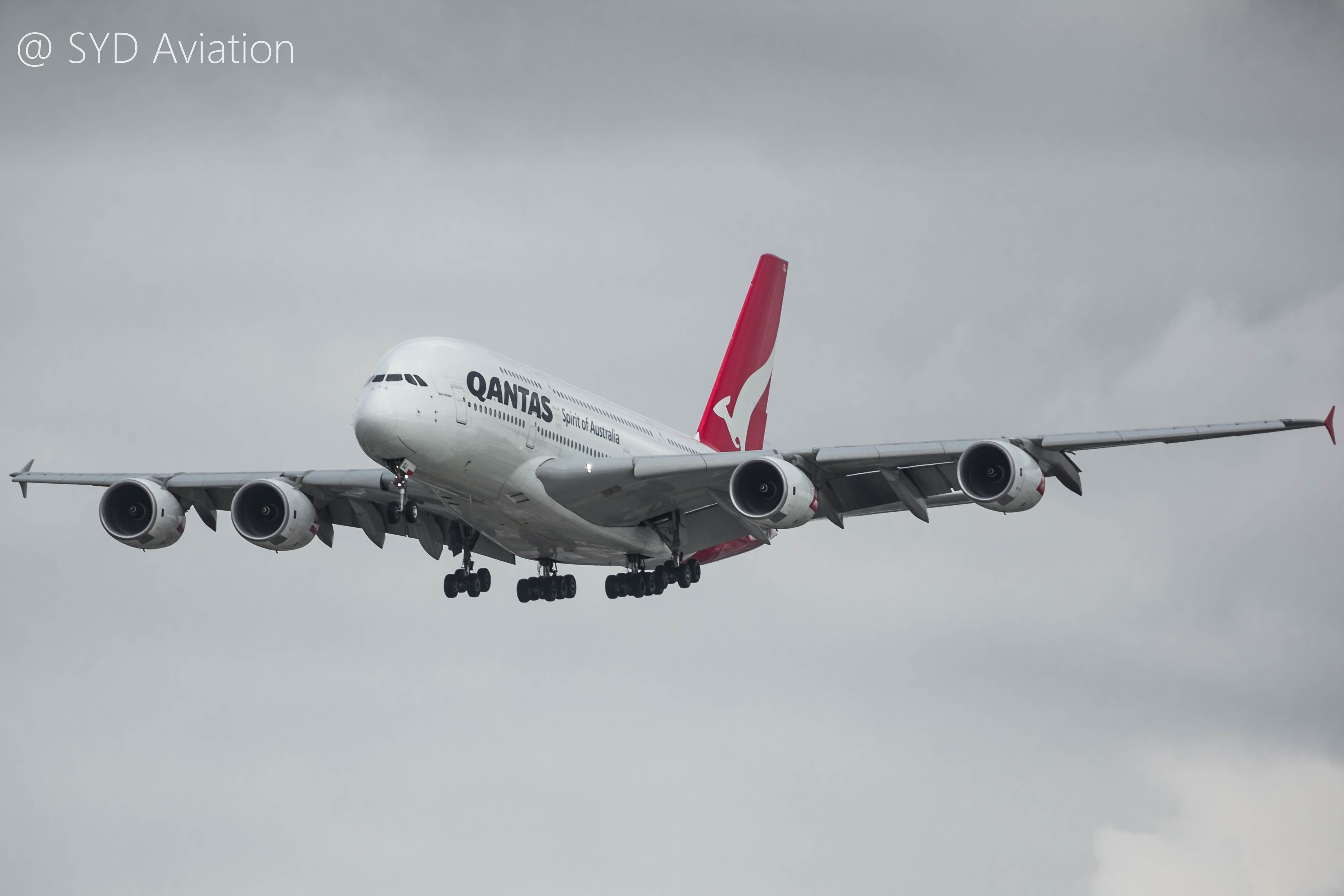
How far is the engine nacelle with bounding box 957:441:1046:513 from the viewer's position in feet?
118

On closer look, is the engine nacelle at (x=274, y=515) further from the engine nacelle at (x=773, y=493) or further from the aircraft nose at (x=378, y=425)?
the engine nacelle at (x=773, y=493)

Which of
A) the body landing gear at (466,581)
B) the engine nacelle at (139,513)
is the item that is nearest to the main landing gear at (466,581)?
the body landing gear at (466,581)

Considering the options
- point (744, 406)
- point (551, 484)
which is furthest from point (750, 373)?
point (551, 484)

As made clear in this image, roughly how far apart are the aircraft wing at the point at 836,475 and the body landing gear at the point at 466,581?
4.72m

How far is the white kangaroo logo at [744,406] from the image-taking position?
2126 inches

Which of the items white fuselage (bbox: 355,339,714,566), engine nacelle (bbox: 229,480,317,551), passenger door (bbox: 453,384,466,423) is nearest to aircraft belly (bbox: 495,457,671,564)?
white fuselage (bbox: 355,339,714,566)

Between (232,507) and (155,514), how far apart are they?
7.93 feet

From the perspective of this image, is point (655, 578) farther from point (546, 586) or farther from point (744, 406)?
point (744, 406)

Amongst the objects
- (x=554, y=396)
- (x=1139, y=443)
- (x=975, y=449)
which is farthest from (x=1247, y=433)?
(x=554, y=396)

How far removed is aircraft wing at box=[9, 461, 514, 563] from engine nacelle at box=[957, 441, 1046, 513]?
1363 centimetres

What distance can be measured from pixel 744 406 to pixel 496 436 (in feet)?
64.9

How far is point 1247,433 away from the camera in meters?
37.2

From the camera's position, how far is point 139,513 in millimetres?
43000

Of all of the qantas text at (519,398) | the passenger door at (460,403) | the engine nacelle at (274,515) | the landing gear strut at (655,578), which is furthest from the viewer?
the landing gear strut at (655,578)
